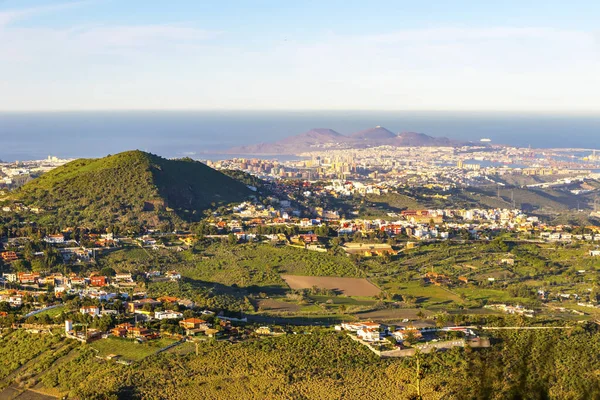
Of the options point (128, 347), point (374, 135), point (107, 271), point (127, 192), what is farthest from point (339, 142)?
point (128, 347)

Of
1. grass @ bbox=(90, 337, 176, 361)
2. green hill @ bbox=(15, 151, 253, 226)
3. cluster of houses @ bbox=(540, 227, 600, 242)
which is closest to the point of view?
grass @ bbox=(90, 337, 176, 361)

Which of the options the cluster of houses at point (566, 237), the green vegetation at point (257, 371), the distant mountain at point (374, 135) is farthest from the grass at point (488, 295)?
the distant mountain at point (374, 135)

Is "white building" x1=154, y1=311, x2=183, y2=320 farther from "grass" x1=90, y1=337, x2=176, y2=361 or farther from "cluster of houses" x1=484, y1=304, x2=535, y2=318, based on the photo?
"cluster of houses" x1=484, y1=304, x2=535, y2=318

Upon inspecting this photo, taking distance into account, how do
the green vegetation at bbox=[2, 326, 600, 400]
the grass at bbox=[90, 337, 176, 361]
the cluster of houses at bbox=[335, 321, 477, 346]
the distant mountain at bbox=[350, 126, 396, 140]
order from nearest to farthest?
the green vegetation at bbox=[2, 326, 600, 400]
the grass at bbox=[90, 337, 176, 361]
the cluster of houses at bbox=[335, 321, 477, 346]
the distant mountain at bbox=[350, 126, 396, 140]

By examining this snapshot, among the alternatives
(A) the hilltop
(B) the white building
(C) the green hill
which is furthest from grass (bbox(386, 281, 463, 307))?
(A) the hilltop

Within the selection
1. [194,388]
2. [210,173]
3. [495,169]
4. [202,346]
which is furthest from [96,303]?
[495,169]

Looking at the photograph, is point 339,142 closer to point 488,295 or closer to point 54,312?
point 488,295
